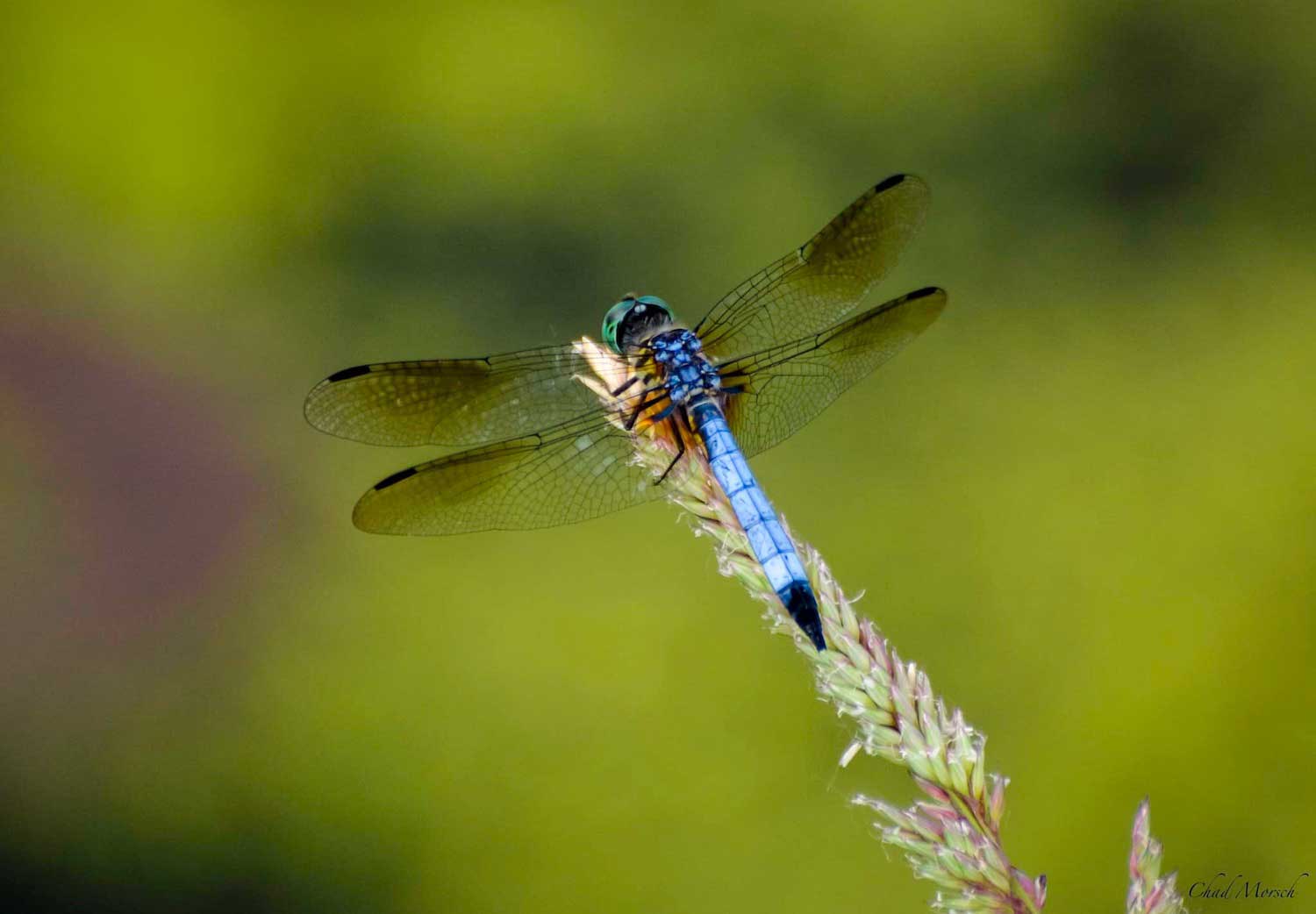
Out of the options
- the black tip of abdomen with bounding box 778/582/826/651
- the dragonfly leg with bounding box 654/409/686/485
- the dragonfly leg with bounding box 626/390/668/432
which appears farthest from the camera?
the dragonfly leg with bounding box 626/390/668/432

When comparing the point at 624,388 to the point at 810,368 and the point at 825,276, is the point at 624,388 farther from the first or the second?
the point at 825,276

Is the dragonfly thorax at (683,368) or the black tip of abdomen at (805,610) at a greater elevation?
the dragonfly thorax at (683,368)

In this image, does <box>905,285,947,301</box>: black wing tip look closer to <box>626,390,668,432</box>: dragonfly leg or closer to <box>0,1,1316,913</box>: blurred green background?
<box>626,390,668,432</box>: dragonfly leg

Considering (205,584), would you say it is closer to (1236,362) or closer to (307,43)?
(307,43)

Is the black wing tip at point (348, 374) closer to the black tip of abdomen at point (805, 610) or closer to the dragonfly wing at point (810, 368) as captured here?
the dragonfly wing at point (810, 368)

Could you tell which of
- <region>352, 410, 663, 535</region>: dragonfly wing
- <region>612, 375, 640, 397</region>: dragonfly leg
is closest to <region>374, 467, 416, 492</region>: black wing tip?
<region>352, 410, 663, 535</region>: dragonfly wing

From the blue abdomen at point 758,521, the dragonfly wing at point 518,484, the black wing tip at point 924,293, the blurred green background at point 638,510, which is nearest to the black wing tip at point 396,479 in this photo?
the dragonfly wing at point 518,484
